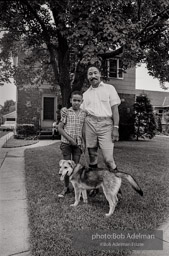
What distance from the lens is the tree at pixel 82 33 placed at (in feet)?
15.3

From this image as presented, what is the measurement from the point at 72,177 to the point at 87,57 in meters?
3.25

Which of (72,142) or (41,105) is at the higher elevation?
(41,105)

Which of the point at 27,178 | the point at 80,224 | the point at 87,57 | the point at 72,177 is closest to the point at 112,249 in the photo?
the point at 80,224

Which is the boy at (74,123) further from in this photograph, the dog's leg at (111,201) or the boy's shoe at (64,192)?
the dog's leg at (111,201)

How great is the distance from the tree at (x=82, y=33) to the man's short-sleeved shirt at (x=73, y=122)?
1.51 metres

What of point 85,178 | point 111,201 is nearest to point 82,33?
point 85,178

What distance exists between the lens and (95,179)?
136 inches

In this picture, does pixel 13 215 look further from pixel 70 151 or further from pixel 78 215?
pixel 70 151

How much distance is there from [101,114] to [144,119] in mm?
13753

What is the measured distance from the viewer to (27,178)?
5.45 metres

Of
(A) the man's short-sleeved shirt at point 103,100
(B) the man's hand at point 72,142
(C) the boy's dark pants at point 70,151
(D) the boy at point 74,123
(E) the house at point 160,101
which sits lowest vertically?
(C) the boy's dark pants at point 70,151

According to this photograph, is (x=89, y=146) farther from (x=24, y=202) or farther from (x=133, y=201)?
(x=24, y=202)

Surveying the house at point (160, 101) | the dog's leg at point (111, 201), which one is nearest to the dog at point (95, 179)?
the dog's leg at point (111, 201)

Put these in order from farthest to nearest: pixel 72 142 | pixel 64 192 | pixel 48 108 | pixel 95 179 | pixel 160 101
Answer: pixel 160 101, pixel 48 108, pixel 64 192, pixel 72 142, pixel 95 179
